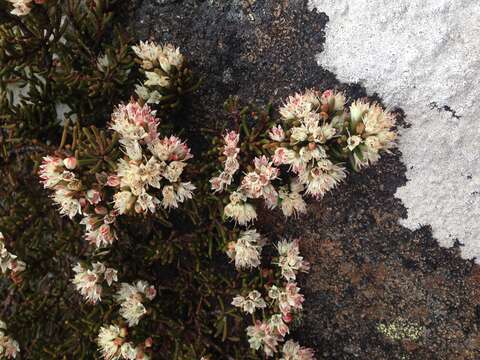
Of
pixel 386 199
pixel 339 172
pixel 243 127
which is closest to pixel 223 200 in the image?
pixel 243 127

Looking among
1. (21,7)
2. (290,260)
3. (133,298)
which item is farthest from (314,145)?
(21,7)

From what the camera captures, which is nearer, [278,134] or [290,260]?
A: [278,134]

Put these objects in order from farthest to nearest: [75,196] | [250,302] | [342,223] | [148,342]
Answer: [342,223]
[250,302]
[148,342]
[75,196]

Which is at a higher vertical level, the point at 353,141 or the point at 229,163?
the point at 353,141

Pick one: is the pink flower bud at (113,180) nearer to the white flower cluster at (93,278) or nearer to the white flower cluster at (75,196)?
the white flower cluster at (75,196)

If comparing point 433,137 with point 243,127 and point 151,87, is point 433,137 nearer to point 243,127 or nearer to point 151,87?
point 243,127

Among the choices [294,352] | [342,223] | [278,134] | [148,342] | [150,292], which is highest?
[342,223]

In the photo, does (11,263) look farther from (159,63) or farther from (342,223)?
(342,223)
